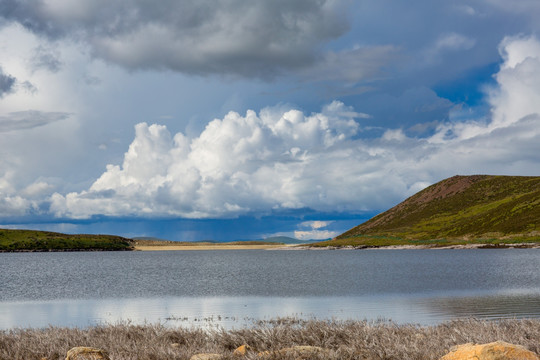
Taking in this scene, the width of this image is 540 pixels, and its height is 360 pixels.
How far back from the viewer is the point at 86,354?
55.5 feet

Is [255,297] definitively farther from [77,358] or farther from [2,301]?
[77,358]

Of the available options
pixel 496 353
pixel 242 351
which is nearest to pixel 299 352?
pixel 242 351

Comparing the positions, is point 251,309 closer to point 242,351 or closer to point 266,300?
point 266,300

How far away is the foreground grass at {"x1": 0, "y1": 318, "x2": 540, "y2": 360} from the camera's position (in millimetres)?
16594

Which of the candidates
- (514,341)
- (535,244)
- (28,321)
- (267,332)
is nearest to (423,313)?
(514,341)

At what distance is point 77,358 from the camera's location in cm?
1658

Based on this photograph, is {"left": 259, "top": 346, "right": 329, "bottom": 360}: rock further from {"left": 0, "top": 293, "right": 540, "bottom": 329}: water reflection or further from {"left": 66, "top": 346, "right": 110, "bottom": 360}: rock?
{"left": 0, "top": 293, "right": 540, "bottom": 329}: water reflection

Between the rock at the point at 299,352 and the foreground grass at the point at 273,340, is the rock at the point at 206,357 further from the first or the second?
the rock at the point at 299,352

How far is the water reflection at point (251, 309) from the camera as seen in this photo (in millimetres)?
34125

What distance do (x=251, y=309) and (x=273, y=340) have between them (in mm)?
20855

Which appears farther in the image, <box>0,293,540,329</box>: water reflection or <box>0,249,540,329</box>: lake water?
<box>0,249,540,329</box>: lake water

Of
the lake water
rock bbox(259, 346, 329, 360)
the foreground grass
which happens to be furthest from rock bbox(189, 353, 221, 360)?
the lake water

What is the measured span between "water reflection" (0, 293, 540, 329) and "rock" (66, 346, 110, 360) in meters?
13.6

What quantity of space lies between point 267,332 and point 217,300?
28.2 meters
